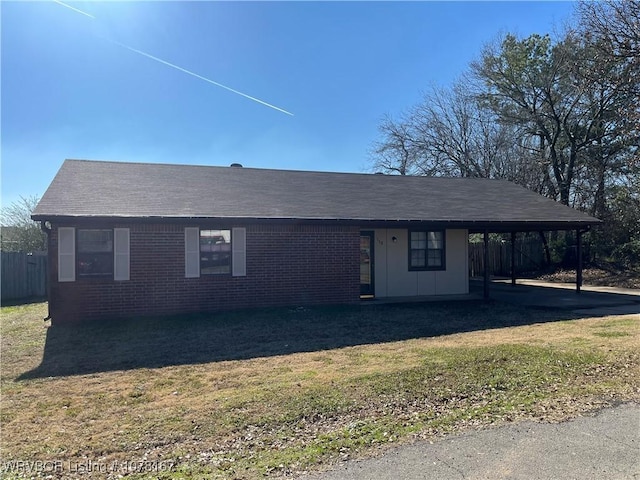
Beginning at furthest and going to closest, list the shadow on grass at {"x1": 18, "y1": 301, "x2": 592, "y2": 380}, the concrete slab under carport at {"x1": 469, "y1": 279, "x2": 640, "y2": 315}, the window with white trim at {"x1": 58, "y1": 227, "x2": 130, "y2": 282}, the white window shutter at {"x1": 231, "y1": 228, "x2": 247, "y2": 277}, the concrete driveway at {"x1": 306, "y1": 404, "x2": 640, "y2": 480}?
the concrete slab under carport at {"x1": 469, "y1": 279, "x2": 640, "y2": 315}
the white window shutter at {"x1": 231, "y1": 228, "x2": 247, "y2": 277}
the window with white trim at {"x1": 58, "y1": 227, "x2": 130, "y2": 282}
the shadow on grass at {"x1": 18, "y1": 301, "x2": 592, "y2": 380}
the concrete driveway at {"x1": 306, "y1": 404, "x2": 640, "y2": 480}

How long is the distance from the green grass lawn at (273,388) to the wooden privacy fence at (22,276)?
7.28 m

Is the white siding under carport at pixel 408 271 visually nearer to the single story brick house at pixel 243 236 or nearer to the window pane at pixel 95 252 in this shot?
the single story brick house at pixel 243 236

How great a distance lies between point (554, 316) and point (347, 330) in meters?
5.20

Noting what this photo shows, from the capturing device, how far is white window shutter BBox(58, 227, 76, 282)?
1016 centimetres

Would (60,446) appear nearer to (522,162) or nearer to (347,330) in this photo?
(347,330)

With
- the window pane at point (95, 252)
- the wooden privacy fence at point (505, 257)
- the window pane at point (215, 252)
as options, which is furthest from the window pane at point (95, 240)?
the wooden privacy fence at point (505, 257)

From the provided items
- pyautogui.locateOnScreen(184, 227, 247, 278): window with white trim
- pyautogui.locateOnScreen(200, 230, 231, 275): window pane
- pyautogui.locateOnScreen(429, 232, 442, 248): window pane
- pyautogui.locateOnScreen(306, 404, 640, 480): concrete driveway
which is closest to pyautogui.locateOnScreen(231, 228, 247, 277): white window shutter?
pyautogui.locateOnScreen(184, 227, 247, 278): window with white trim

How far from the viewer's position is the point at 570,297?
47.3 ft

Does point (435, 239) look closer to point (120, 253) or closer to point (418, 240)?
point (418, 240)

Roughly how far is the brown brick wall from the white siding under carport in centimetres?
167

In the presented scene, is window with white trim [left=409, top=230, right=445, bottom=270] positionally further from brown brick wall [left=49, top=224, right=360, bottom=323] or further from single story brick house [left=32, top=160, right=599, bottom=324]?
brown brick wall [left=49, top=224, right=360, bottom=323]

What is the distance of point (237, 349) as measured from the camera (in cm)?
773

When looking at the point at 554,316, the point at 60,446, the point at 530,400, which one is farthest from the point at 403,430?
the point at 554,316

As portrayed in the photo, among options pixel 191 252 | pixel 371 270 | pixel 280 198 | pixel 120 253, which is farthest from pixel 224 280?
pixel 371 270
